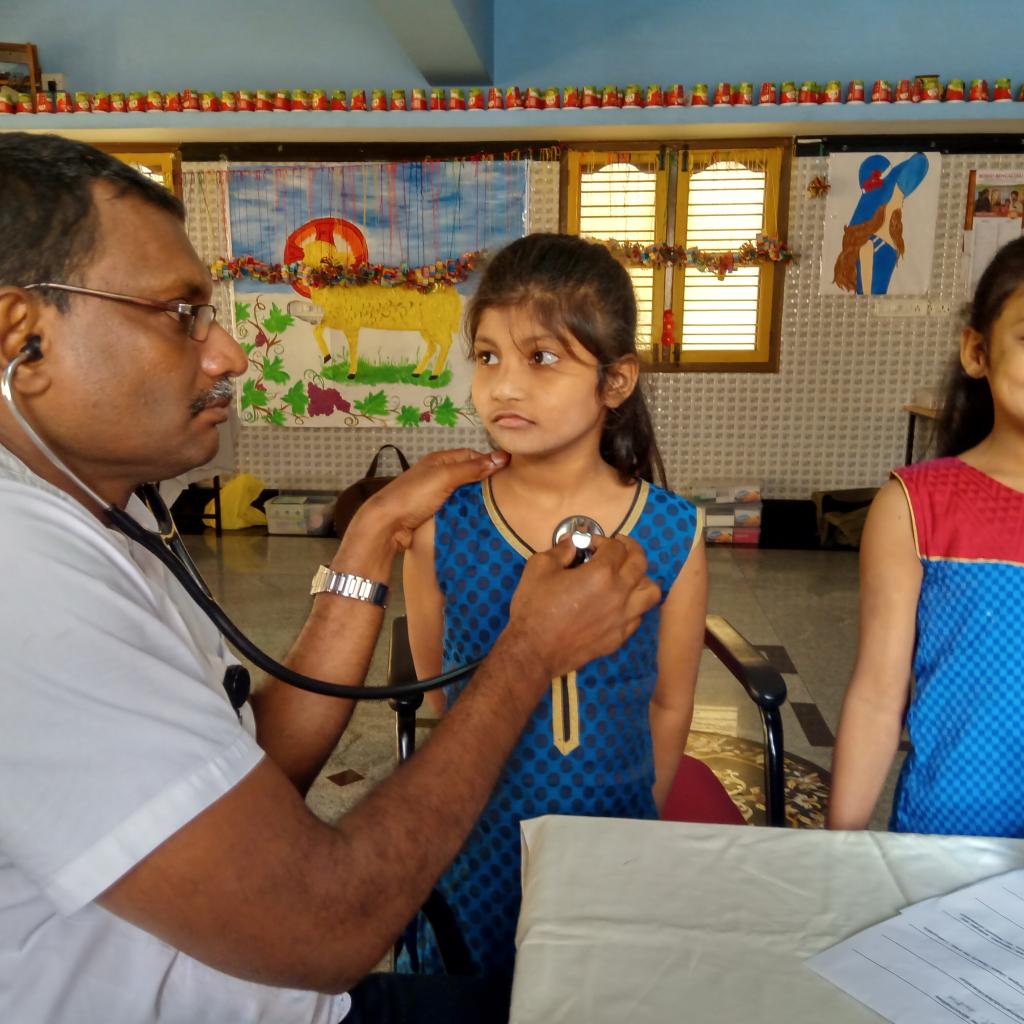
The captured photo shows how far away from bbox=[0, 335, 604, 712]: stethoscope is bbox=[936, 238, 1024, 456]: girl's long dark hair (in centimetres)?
54

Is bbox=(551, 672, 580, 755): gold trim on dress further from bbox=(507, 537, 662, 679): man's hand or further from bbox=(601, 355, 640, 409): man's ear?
bbox=(601, 355, 640, 409): man's ear

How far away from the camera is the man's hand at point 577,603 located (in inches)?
38.2

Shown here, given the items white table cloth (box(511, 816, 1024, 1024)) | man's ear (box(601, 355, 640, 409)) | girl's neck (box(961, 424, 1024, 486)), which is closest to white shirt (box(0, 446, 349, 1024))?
white table cloth (box(511, 816, 1024, 1024))

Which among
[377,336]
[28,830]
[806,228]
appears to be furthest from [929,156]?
[28,830]

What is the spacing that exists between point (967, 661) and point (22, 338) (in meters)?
1.06

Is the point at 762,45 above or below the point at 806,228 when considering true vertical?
above

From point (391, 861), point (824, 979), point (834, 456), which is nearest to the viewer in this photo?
point (824, 979)

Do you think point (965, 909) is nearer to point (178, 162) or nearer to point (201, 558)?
point (201, 558)

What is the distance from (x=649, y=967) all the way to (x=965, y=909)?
265 millimetres

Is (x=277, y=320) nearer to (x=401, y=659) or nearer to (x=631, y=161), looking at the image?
(x=631, y=161)

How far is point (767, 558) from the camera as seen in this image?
4941 mm

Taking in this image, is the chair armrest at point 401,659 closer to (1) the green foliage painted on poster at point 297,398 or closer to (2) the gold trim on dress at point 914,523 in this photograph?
(2) the gold trim on dress at point 914,523

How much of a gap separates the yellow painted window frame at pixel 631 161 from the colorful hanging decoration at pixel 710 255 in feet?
0.30

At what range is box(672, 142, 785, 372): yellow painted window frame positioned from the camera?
16.5 feet
